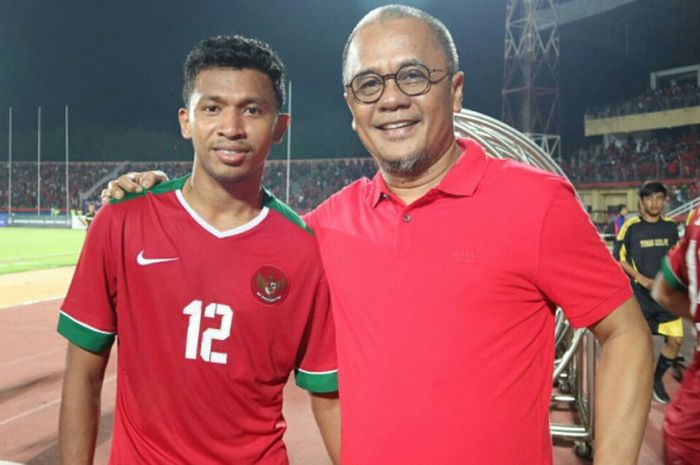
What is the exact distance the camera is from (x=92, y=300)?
1.97 meters

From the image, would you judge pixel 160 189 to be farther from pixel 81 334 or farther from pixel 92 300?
pixel 81 334

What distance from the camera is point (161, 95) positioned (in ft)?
159

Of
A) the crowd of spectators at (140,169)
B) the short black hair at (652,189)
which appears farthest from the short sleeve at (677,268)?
the crowd of spectators at (140,169)

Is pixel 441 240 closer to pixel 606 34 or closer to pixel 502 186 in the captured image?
pixel 502 186

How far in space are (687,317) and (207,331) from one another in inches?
85.8

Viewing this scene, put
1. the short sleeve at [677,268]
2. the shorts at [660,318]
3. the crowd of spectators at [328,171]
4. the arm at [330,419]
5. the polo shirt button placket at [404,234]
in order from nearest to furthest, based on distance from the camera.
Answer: the polo shirt button placket at [404,234], the arm at [330,419], the short sleeve at [677,268], the shorts at [660,318], the crowd of spectators at [328,171]

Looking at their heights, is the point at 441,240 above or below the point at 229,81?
below

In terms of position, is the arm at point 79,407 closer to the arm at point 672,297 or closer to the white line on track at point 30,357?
the arm at point 672,297

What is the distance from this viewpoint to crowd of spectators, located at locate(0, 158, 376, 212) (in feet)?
131

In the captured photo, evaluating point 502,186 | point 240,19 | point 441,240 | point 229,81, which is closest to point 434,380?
point 441,240

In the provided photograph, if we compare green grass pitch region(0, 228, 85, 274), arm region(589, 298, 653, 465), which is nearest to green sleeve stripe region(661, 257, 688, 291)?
arm region(589, 298, 653, 465)

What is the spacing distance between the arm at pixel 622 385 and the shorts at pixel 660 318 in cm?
460

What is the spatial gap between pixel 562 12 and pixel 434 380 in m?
36.0

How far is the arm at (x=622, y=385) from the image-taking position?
5.31ft
